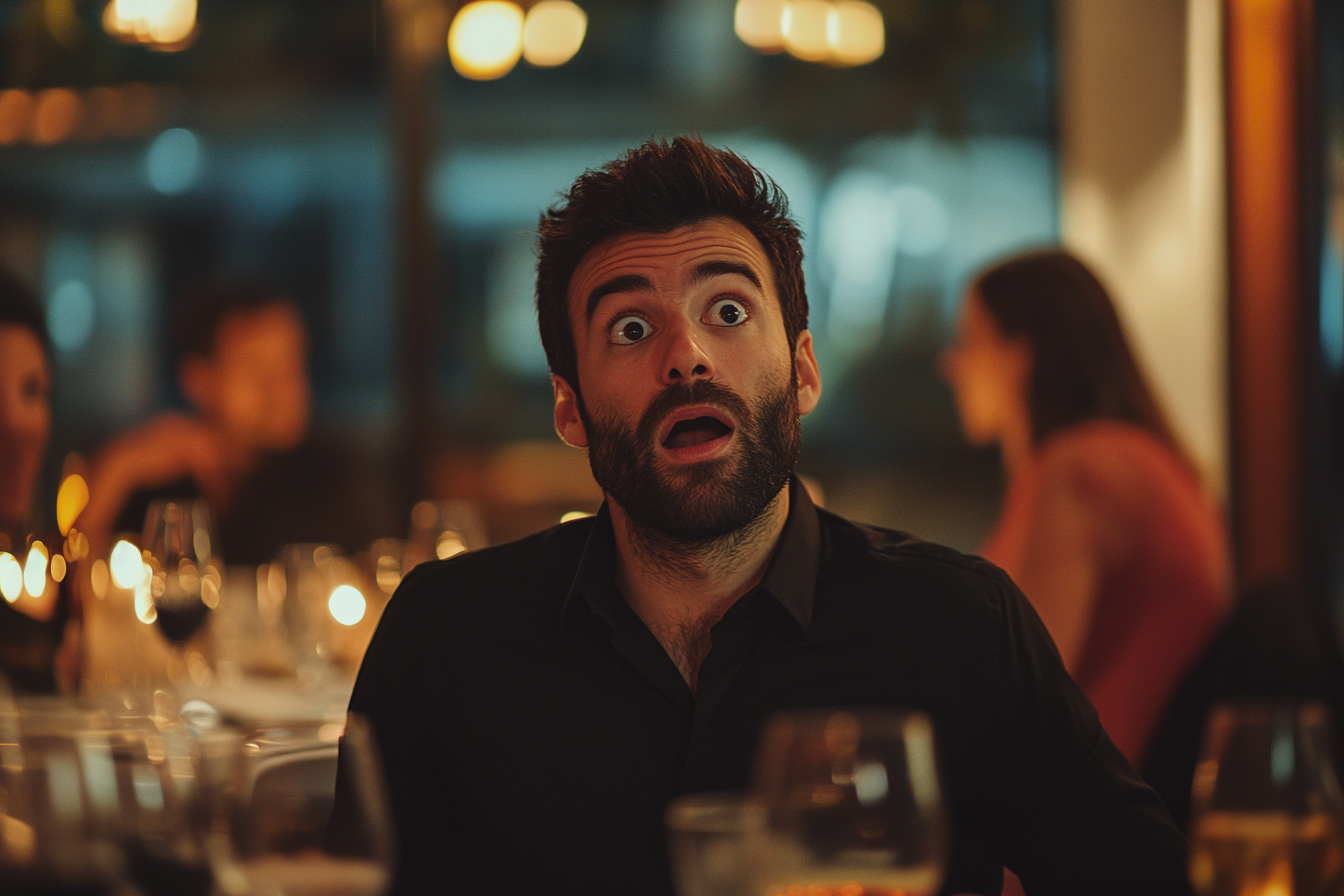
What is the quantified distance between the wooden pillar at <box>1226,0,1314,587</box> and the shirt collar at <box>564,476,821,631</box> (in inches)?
107

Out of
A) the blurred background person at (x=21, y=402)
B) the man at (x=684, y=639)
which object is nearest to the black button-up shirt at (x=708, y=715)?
the man at (x=684, y=639)

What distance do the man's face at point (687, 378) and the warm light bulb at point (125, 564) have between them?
1124 mm

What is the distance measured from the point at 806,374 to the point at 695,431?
22cm

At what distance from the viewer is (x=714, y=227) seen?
1.36 meters

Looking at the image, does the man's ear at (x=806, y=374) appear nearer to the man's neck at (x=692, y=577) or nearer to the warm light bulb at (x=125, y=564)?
the man's neck at (x=692, y=577)

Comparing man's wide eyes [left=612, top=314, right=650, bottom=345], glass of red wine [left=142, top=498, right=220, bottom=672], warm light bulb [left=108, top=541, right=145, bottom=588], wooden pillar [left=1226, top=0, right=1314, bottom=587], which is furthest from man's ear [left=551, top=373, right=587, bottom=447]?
wooden pillar [left=1226, top=0, right=1314, bottom=587]

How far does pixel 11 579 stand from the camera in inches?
75.5

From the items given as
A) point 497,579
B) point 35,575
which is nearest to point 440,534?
point 35,575

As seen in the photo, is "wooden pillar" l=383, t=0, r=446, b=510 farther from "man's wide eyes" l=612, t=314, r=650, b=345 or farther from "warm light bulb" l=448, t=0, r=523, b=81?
"man's wide eyes" l=612, t=314, r=650, b=345

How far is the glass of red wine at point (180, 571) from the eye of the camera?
6.60ft

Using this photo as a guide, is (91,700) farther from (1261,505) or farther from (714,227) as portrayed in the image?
(1261,505)

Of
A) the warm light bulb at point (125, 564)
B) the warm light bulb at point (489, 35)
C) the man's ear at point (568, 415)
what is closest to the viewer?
the man's ear at point (568, 415)

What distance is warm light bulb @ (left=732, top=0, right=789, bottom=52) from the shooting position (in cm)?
430

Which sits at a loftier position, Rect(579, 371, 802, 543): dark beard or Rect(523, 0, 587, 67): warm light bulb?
Rect(523, 0, 587, 67): warm light bulb
